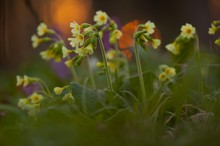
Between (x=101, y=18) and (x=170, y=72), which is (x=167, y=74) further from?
(x=101, y=18)

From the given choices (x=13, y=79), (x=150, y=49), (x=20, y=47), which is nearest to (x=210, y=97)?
(x=150, y=49)

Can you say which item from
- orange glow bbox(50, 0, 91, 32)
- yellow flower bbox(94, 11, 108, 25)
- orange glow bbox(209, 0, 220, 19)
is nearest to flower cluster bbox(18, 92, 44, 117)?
yellow flower bbox(94, 11, 108, 25)

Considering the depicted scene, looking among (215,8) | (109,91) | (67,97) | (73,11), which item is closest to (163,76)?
(109,91)

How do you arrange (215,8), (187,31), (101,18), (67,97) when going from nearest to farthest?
1. (67,97)
2. (187,31)
3. (101,18)
4. (215,8)

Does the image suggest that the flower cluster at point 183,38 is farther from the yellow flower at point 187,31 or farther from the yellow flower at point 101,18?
the yellow flower at point 101,18

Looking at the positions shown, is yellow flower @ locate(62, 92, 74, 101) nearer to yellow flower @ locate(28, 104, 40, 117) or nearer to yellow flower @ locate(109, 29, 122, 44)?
yellow flower @ locate(28, 104, 40, 117)

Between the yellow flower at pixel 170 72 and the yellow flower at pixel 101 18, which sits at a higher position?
the yellow flower at pixel 101 18

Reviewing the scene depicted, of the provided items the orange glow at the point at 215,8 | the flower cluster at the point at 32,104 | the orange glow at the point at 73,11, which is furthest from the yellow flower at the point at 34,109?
the orange glow at the point at 73,11
